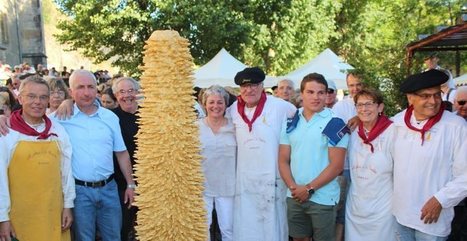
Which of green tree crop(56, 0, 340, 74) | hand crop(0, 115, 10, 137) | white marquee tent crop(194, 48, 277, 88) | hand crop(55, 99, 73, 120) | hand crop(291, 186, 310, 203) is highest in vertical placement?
green tree crop(56, 0, 340, 74)

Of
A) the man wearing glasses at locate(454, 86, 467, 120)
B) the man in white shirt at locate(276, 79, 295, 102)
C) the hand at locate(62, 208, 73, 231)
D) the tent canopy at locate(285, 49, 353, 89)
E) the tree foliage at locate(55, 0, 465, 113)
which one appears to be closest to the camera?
the hand at locate(62, 208, 73, 231)

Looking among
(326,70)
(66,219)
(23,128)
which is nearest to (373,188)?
(66,219)

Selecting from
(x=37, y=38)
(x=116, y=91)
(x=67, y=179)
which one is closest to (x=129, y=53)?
(x=37, y=38)

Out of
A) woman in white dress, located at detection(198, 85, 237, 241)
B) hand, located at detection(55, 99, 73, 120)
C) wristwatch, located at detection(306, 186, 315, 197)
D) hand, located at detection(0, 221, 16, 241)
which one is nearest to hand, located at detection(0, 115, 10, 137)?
hand, located at detection(55, 99, 73, 120)

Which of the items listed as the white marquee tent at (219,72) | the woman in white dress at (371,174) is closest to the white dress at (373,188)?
the woman in white dress at (371,174)

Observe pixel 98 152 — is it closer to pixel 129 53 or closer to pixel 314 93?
pixel 314 93

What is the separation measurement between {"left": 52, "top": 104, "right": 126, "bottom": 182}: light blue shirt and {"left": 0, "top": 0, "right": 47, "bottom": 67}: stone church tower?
23444 millimetres

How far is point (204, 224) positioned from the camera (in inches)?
121

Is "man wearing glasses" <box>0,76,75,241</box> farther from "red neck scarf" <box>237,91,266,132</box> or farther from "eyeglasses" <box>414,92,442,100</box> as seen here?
"eyeglasses" <box>414,92,442,100</box>

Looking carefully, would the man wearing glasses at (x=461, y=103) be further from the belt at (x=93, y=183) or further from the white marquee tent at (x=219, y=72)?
the white marquee tent at (x=219, y=72)

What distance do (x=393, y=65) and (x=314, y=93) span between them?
1381 millimetres

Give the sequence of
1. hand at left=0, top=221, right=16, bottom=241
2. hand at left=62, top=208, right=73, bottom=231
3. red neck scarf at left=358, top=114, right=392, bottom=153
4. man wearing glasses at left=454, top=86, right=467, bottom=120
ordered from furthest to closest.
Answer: man wearing glasses at left=454, top=86, right=467, bottom=120, red neck scarf at left=358, top=114, right=392, bottom=153, hand at left=62, top=208, right=73, bottom=231, hand at left=0, top=221, right=16, bottom=241

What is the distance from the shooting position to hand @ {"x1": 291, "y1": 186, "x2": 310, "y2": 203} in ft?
13.2

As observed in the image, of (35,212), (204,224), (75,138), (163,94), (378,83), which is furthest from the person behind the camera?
(378,83)
